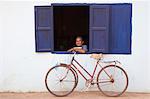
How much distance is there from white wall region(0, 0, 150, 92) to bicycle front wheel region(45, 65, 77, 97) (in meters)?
0.20

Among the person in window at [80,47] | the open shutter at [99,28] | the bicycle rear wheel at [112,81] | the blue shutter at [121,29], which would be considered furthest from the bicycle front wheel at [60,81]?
the blue shutter at [121,29]

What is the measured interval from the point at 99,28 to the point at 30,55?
6.34 feet

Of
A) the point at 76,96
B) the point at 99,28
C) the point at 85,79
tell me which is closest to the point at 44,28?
the point at 99,28

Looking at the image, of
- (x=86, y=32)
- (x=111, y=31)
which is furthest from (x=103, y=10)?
(x=86, y=32)

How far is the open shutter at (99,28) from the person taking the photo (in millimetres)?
9875

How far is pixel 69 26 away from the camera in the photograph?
1138cm

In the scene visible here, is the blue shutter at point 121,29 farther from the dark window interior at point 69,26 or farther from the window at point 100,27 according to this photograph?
the dark window interior at point 69,26

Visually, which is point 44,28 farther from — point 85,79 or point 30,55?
point 85,79

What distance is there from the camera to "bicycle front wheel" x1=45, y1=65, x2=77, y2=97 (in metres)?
10.1

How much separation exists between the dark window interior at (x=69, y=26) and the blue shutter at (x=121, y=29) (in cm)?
88

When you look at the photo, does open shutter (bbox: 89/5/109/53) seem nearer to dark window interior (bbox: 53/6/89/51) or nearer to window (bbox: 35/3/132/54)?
window (bbox: 35/3/132/54)

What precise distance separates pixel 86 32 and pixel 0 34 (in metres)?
2.50

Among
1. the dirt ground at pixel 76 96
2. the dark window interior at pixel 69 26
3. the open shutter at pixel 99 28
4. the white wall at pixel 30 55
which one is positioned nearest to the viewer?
the dirt ground at pixel 76 96

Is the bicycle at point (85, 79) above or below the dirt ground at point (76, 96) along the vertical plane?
above
